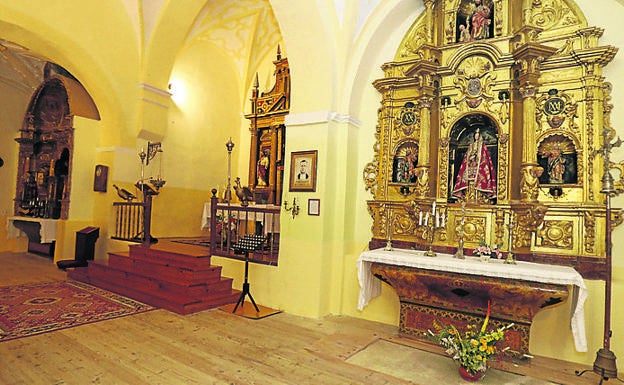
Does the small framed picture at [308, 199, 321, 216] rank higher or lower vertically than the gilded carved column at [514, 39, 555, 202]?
lower

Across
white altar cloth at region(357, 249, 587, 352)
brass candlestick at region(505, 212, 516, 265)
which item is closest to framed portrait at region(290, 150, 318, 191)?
white altar cloth at region(357, 249, 587, 352)

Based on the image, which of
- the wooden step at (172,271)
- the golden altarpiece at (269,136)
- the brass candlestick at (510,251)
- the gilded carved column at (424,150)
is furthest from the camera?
the golden altarpiece at (269,136)

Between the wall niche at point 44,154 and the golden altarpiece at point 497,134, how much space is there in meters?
7.76

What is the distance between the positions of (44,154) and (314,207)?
8106 millimetres

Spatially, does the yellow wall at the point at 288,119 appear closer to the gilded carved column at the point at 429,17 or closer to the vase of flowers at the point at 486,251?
the gilded carved column at the point at 429,17

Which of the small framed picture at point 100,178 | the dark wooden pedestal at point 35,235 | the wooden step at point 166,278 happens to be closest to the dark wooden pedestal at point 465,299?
the wooden step at point 166,278

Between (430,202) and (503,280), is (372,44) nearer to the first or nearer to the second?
(430,202)

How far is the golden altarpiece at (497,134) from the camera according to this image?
14.1 ft

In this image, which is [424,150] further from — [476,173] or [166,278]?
[166,278]

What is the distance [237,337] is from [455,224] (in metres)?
3.07

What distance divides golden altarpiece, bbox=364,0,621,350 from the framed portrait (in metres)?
0.85

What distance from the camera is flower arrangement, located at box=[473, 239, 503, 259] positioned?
4336 millimetres

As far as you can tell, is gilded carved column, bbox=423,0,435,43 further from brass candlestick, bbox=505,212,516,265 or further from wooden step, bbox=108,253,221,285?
wooden step, bbox=108,253,221,285

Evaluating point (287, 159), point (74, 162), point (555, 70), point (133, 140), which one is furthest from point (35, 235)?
point (555, 70)
